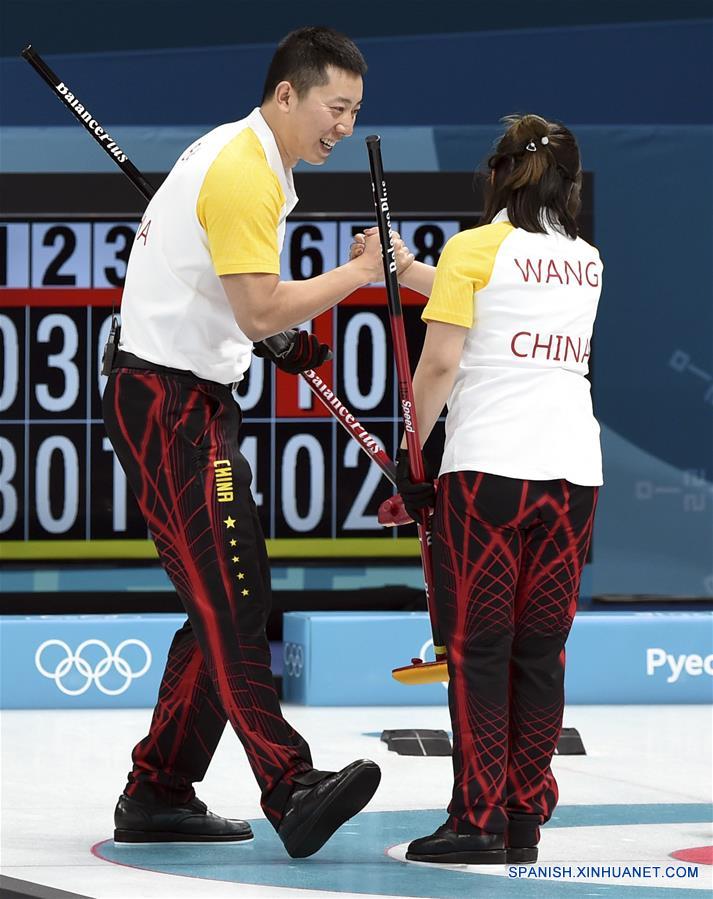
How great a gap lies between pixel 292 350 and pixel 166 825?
113cm

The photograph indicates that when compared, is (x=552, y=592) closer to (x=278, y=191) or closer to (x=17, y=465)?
(x=278, y=191)

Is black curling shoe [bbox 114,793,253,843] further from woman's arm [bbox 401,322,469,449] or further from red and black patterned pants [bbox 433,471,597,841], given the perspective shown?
woman's arm [bbox 401,322,469,449]

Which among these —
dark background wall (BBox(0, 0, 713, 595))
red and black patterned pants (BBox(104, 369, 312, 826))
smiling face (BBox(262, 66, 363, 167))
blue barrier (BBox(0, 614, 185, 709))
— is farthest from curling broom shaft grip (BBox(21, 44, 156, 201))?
dark background wall (BBox(0, 0, 713, 595))

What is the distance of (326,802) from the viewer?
3564mm

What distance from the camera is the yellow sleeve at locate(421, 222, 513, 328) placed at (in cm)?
362

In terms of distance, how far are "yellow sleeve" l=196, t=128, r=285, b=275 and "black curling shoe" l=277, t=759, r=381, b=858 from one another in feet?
3.51

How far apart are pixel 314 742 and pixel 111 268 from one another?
335 cm

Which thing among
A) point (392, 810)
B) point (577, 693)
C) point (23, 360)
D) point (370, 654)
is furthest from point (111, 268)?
point (392, 810)

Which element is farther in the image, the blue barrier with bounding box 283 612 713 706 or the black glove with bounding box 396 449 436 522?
the blue barrier with bounding box 283 612 713 706

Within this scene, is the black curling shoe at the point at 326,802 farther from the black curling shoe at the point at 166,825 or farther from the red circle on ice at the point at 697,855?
the red circle on ice at the point at 697,855

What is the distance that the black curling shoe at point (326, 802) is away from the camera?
357 cm

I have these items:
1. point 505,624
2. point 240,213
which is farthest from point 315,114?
point 505,624

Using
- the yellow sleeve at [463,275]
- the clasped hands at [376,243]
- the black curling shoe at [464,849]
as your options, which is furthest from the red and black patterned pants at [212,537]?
the yellow sleeve at [463,275]

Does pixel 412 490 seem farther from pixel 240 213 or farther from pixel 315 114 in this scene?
pixel 315 114
